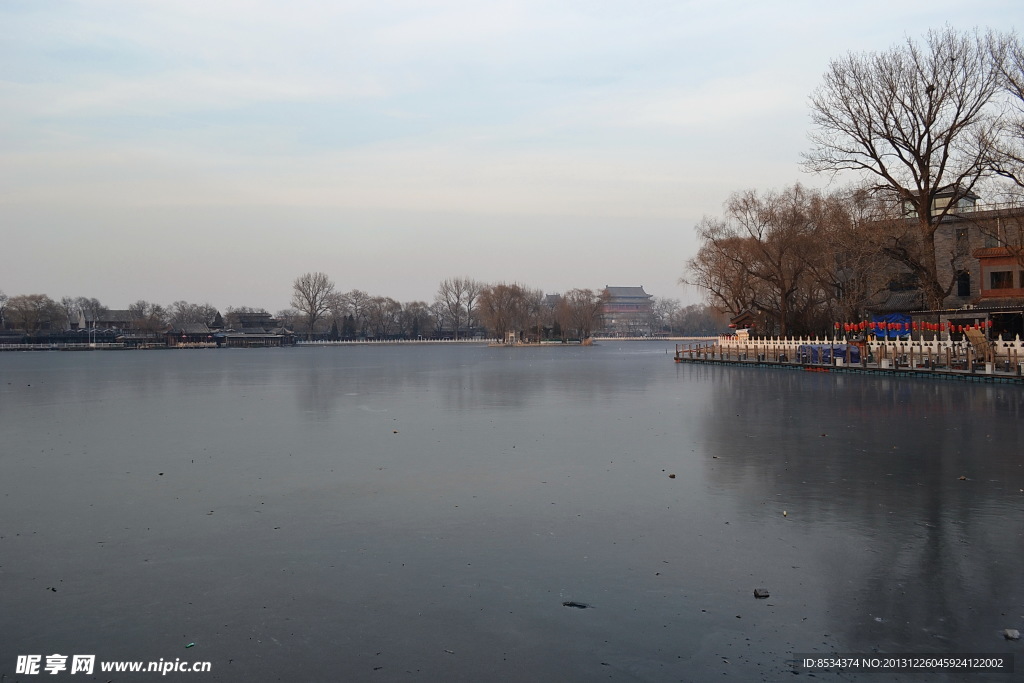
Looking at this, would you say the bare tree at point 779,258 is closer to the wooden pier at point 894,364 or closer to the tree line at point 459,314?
the wooden pier at point 894,364

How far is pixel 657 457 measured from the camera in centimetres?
1213

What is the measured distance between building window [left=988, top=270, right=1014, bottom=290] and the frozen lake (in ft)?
115

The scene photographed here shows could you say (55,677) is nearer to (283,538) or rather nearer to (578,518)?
(283,538)

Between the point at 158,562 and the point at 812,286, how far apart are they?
5804 cm

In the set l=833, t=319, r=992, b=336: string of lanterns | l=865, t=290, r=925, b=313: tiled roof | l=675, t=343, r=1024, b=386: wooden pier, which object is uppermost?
l=865, t=290, r=925, b=313: tiled roof

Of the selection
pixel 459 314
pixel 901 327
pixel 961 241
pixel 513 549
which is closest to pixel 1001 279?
pixel 901 327

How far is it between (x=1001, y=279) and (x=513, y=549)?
4744 centimetres

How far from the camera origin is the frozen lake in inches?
190

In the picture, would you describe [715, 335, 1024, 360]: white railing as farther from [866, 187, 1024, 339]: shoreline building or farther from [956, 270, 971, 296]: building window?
[956, 270, 971, 296]: building window

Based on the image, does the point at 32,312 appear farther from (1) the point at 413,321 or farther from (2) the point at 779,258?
(2) the point at 779,258

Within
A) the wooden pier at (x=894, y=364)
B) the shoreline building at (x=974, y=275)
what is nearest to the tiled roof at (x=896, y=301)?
the shoreline building at (x=974, y=275)

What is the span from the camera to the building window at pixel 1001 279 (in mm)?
44906

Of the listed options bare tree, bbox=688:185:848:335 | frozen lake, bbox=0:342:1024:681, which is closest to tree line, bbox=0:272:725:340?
bare tree, bbox=688:185:848:335

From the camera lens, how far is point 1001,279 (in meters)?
45.3
